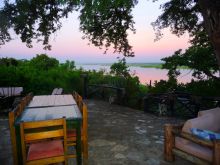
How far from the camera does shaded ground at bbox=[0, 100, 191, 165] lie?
4.55 meters

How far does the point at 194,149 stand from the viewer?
3.97m

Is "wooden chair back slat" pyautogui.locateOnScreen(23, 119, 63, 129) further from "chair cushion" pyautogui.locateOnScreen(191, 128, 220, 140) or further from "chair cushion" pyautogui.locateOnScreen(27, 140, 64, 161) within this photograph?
"chair cushion" pyautogui.locateOnScreen(191, 128, 220, 140)

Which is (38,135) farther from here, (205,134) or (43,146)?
(205,134)

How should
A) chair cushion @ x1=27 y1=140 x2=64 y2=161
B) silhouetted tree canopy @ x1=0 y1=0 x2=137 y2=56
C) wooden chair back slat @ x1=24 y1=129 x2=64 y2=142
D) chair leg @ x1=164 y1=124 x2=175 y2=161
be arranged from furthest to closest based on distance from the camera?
silhouetted tree canopy @ x1=0 y1=0 x2=137 y2=56
chair leg @ x1=164 y1=124 x2=175 y2=161
chair cushion @ x1=27 y1=140 x2=64 y2=161
wooden chair back slat @ x1=24 y1=129 x2=64 y2=142

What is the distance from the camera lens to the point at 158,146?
525cm

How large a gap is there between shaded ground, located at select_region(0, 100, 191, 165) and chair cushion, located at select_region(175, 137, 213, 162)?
410 millimetres

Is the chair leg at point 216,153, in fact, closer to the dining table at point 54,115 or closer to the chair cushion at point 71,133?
the dining table at point 54,115

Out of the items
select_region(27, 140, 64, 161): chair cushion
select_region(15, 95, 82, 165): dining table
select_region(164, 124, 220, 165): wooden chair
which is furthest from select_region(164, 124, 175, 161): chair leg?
select_region(27, 140, 64, 161): chair cushion

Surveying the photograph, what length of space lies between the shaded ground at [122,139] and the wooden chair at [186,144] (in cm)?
27

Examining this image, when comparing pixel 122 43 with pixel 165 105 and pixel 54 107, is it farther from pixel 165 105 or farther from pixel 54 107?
pixel 54 107

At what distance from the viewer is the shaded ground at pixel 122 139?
4.55 meters

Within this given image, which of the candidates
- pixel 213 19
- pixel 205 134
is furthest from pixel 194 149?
pixel 213 19

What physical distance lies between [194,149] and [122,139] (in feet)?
6.77

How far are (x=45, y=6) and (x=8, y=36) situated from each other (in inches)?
72.0
